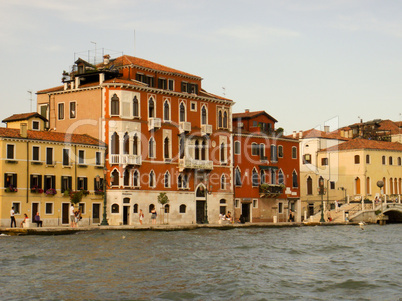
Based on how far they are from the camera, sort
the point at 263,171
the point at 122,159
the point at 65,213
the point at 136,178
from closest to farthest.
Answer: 1. the point at 65,213
2. the point at 122,159
3. the point at 136,178
4. the point at 263,171

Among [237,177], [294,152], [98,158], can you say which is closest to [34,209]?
[98,158]

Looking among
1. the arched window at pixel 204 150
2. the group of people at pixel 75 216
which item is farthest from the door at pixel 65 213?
the arched window at pixel 204 150

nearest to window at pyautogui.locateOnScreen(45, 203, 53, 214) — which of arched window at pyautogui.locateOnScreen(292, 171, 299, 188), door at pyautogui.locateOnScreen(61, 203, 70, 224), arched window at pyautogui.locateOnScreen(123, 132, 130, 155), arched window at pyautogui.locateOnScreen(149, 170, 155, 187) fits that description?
door at pyautogui.locateOnScreen(61, 203, 70, 224)

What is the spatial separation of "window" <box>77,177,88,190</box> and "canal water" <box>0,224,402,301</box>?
8.15 m

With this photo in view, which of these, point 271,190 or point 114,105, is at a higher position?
point 114,105

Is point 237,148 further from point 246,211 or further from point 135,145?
point 135,145

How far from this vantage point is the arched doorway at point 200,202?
58.6m

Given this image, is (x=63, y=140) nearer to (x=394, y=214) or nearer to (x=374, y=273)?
(x=374, y=273)

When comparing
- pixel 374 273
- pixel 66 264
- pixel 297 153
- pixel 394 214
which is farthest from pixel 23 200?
pixel 394 214

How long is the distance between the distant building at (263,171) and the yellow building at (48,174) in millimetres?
15364

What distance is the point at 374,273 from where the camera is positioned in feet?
90.2

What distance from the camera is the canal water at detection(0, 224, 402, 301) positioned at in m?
22.5

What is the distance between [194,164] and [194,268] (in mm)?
29985

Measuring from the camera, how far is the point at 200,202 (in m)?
59.1
